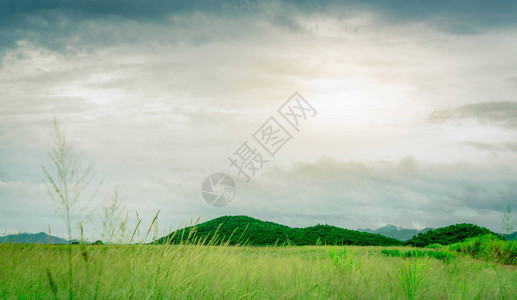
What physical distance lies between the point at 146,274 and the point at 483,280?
203 inches

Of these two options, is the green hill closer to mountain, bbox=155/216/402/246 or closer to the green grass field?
mountain, bbox=155/216/402/246

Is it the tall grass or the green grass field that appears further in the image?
the tall grass

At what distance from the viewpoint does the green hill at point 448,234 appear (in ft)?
60.9

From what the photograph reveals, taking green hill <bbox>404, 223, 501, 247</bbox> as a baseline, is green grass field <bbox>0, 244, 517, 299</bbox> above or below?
below

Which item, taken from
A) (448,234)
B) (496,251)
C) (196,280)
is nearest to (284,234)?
(448,234)

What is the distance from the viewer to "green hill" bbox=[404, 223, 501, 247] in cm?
1856

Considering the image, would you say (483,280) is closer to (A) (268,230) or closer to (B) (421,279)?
(B) (421,279)

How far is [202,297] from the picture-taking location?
3.87 metres

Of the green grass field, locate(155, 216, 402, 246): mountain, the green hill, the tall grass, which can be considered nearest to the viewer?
the green grass field

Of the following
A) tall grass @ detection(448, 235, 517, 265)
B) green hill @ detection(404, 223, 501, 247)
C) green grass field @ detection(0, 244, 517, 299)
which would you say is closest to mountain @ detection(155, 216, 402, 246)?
green hill @ detection(404, 223, 501, 247)

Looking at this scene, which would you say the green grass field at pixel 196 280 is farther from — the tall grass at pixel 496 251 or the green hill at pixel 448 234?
the green hill at pixel 448 234

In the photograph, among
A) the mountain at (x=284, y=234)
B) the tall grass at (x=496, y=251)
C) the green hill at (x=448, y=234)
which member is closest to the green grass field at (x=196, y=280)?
the tall grass at (x=496, y=251)

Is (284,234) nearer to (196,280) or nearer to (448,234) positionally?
(448,234)

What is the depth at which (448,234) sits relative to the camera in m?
19.3
